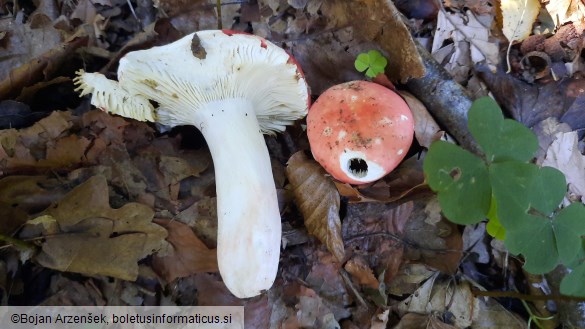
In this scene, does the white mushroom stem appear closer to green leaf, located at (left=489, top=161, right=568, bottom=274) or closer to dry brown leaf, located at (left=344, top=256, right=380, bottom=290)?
dry brown leaf, located at (left=344, top=256, right=380, bottom=290)

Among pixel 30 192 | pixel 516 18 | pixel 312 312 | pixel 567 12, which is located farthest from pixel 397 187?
pixel 30 192

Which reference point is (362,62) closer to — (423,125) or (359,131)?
(423,125)

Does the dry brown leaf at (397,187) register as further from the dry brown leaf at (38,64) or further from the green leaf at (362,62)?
the dry brown leaf at (38,64)

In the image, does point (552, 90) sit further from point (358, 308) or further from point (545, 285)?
point (358, 308)

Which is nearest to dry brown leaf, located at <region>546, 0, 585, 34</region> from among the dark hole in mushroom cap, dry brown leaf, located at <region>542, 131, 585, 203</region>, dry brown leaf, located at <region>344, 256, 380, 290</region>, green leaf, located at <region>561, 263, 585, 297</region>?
dry brown leaf, located at <region>542, 131, 585, 203</region>

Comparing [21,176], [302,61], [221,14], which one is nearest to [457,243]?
[302,61]

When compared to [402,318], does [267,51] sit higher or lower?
higher
